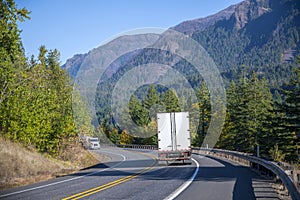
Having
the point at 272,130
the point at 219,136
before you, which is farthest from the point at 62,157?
the point at 219,136

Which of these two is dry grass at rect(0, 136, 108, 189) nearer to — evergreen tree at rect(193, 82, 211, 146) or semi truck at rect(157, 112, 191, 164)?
semi truck at rect(157, 112, 191, 164)

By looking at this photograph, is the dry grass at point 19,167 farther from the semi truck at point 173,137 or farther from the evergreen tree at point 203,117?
the evergreen tree at point 203,117

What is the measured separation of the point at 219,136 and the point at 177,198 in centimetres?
5483

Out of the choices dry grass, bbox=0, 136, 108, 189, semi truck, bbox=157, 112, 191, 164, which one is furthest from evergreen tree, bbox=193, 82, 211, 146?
dry grass, bbox=0, 136, 108, 189

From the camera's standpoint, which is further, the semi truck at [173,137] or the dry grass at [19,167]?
the semi truck at [173,137]

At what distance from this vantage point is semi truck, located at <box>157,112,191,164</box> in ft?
82.3

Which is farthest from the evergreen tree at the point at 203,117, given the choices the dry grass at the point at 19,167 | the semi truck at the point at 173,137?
the dry grass at the point at 19,167

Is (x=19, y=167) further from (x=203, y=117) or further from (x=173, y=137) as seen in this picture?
(x=203, y=117)

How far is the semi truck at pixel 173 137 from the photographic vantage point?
82.3ft

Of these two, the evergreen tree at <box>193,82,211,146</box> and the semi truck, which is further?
the evergreen tree at <box>193,82,211,146</box>

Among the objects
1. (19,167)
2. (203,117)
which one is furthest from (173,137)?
(203,117)

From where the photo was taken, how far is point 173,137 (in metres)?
25.2

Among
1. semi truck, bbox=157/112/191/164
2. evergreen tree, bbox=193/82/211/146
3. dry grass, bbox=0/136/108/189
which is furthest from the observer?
evergreen tree, bbox=193/82/211/146

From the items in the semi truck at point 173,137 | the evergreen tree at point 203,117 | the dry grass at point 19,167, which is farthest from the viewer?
the evergreen tree at point 203,117
